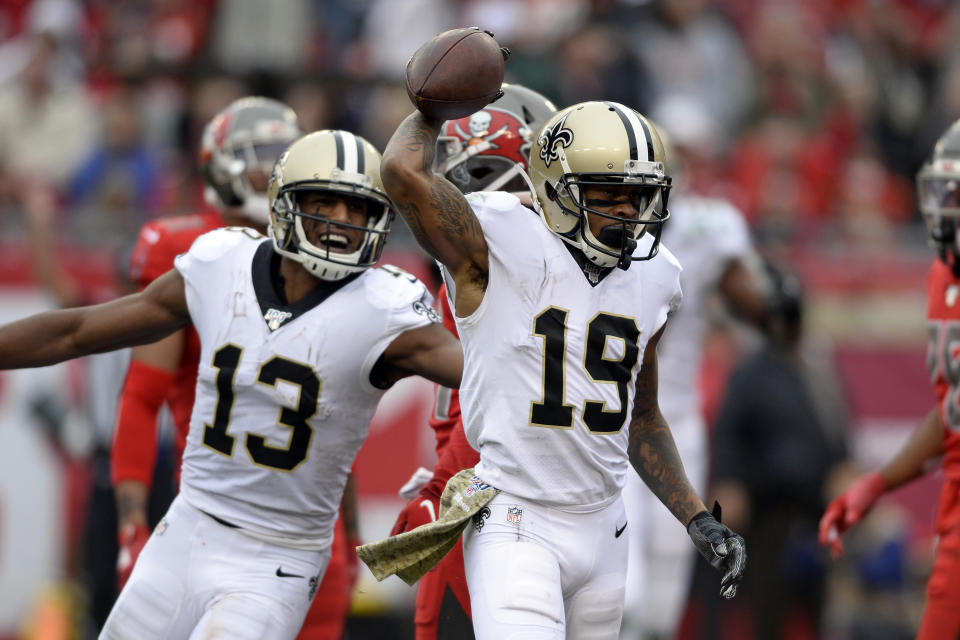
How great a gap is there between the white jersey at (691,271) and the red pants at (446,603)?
9.15 feet

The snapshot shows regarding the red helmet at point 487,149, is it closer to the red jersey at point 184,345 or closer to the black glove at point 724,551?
the red jersey at point 184,345

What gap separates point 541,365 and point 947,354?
5.84 ft

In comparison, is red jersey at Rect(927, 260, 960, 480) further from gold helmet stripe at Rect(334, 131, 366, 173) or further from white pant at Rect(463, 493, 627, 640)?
gold helmet stripe at Rect(334, 131, 366, 173)

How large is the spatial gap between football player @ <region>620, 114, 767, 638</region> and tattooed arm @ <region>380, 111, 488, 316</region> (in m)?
3.15

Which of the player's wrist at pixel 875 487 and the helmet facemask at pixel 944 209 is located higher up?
the helmet facemask at pixel 944 209

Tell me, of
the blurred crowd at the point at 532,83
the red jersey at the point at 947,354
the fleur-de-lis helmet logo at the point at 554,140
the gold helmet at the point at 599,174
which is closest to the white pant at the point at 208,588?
the gold helmet at the point at 599,174

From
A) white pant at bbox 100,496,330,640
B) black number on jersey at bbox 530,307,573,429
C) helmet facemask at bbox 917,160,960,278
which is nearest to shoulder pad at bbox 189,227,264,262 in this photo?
white pant at bbox 100,496,330,640

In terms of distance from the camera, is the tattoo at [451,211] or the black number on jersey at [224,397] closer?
the tattoo at [451,211]

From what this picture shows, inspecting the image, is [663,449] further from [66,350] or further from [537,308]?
[66,350]

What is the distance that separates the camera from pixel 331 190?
460cm

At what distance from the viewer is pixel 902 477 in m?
5.41

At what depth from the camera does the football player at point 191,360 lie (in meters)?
5.15

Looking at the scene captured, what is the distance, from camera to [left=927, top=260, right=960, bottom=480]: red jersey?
16.7ft

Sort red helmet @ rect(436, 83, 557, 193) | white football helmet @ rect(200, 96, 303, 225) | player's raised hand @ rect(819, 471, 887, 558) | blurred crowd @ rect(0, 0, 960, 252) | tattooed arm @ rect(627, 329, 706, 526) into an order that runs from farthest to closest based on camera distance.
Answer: blurred crowd @ rect(0, 0, 960, 252), white football helmet @ rect(200, 96, 303, 225), player's raised hand @ rect(819, 471, 887, 558), red helmet @ rect(436, 83, 557, 193), tattooed arm @ rect(627, 329, 706, 526)
